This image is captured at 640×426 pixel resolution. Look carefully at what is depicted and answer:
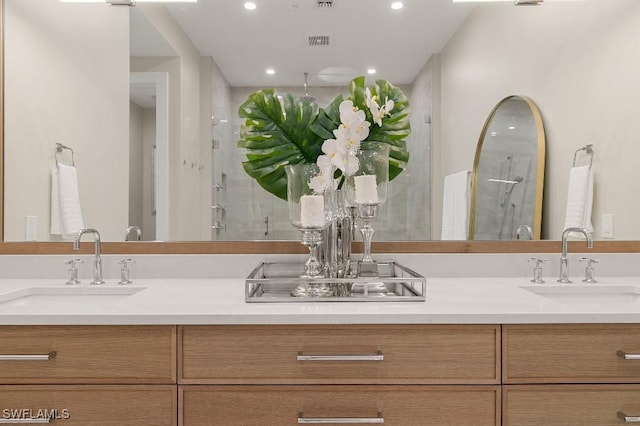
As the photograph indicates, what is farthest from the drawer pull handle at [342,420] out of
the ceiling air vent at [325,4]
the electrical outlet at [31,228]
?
the ceiling air vent at [325,4]

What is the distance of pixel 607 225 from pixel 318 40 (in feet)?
4.34

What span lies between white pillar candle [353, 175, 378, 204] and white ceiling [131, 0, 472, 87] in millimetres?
515

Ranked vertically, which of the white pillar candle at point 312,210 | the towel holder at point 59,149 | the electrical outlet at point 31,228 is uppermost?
the towel holder at point 59,149

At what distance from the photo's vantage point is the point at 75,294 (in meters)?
1.56

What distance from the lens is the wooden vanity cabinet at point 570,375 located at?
1128 millimetres

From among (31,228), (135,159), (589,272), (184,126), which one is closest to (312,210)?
(184,126)

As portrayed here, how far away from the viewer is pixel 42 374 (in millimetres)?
1138

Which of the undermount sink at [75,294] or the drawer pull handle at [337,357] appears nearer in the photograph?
the drawer pull handle at [337,357]

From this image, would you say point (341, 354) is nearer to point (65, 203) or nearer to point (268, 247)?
point (268, 247)

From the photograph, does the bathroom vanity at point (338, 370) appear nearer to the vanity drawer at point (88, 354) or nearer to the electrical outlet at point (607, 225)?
the vanity drawer at point (88, 354)

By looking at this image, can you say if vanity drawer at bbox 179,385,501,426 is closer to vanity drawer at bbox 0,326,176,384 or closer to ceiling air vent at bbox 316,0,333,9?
vanity drawer at bbox 0,326,176,384

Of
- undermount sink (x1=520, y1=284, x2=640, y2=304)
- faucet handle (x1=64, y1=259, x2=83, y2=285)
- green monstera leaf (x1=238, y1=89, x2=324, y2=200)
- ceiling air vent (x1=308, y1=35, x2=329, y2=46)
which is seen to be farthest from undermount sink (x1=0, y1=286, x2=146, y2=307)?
undermount sink (x1=520, y1=284, x2=640, y2=304)

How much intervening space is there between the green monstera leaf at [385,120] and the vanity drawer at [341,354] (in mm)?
710

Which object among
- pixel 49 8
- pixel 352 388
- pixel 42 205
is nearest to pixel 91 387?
pixel 352 388
